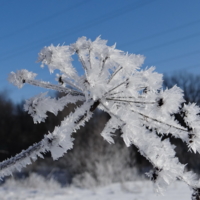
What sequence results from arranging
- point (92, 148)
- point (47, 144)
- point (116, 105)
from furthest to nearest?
point (92, 148), point (116, 105), point (47, 144)

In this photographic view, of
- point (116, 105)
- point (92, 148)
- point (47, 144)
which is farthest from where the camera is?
point (92, 148)

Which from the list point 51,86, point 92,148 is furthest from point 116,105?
point 92,148

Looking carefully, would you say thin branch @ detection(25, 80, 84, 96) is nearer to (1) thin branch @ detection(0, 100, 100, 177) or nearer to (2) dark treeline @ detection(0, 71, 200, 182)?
(1) thin branch @ detection(0, 100, 100, 177)

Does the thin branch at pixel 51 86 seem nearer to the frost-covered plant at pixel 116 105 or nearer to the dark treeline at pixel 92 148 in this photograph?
the frost-covered plant at pixel 116 105

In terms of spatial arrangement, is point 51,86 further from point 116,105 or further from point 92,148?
point 92,148

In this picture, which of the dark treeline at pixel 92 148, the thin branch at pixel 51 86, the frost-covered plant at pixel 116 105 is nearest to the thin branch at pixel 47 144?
the frost-covered plant at pixel 116 105

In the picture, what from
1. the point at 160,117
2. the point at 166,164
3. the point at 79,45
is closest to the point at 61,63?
the point at 79,45
